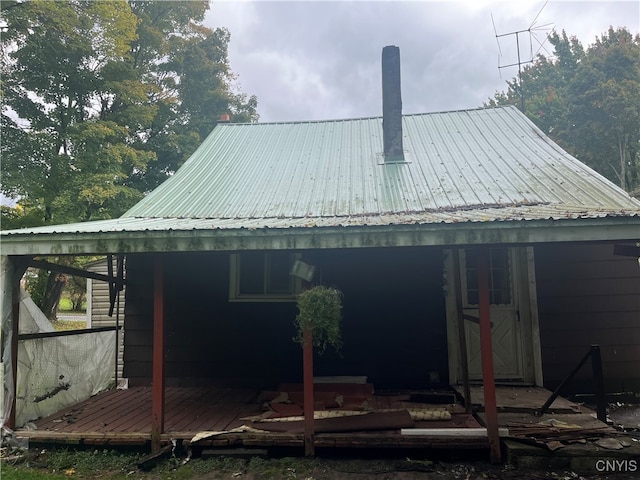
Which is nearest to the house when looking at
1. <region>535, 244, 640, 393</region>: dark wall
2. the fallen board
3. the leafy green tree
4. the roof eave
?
<region>535, 244, 640, 393</region>: dark wall

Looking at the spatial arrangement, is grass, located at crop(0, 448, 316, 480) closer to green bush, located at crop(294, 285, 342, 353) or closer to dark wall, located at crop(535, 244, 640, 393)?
green bush, located at crop(294, 285, 342, 353)

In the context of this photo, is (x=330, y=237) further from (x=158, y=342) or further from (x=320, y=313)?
(x=158, y=342)

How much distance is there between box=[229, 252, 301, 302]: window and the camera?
6.07 meters

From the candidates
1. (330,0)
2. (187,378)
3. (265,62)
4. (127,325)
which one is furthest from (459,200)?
(265,62)

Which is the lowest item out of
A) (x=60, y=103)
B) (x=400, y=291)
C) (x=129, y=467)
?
(x=129, y=467)

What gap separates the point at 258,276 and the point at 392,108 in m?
3.69

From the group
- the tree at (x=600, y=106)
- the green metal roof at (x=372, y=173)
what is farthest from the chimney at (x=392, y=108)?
the tree at (x=600, y=106)

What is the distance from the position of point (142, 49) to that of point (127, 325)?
1386 centimetres

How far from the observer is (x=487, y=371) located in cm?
389

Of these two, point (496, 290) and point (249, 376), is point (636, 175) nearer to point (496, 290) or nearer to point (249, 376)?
point (496, 290)

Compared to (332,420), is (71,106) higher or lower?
higher

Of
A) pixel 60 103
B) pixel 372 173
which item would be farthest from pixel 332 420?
pixel 60 103

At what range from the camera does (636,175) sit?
71.3 feet

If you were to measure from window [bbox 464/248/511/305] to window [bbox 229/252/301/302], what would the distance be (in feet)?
8.45
